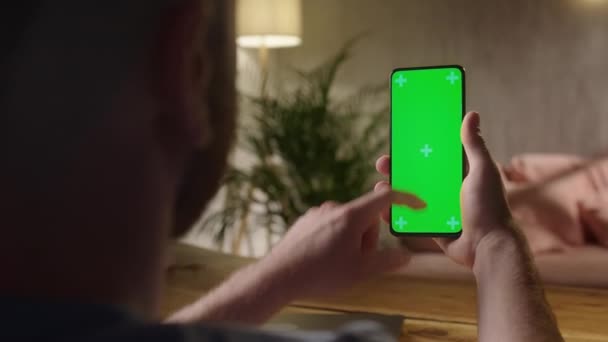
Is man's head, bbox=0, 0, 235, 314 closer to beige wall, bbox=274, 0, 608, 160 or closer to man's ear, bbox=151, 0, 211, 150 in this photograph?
man's ear, bbox=151, 0, 211, 150

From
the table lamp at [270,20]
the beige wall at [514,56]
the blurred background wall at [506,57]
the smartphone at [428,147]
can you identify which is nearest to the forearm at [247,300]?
the smartphone at [428,147]

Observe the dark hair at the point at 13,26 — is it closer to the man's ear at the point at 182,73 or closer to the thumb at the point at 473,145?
the man's ear at the point at 182,73

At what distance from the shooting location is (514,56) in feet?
8.12

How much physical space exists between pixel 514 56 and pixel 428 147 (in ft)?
6.01

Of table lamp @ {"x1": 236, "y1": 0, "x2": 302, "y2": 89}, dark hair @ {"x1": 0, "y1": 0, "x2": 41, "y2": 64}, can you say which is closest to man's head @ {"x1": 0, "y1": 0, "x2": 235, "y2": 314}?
dark hair @ {"x1": 0, "y1": 0, "x2": 41, "y2": 64}

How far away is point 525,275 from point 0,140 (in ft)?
1.66

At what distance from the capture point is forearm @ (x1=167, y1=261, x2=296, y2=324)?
1.98 feet

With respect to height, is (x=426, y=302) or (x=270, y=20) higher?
(x=270, y=20)

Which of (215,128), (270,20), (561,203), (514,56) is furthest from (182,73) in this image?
(514,56)

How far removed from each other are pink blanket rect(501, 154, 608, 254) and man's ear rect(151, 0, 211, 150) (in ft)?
5.81

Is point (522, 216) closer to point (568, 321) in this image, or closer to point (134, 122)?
point (568, 321)

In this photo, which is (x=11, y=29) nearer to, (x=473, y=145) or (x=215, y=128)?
(x=215, y=128)

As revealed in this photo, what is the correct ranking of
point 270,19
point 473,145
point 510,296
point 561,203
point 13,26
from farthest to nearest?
point 270,19 → point 561,203 → point 473,145 → point 510,296 → point 13,26

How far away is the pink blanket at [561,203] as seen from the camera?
193cm
